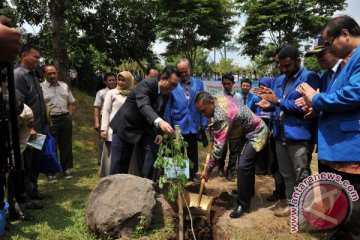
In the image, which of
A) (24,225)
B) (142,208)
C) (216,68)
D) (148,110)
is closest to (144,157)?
(148,110)

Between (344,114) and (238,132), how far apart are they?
5.92ft

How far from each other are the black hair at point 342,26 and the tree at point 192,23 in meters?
13.9

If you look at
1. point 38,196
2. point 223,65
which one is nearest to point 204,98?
point 38,196

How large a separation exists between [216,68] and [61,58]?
3714 centimetres

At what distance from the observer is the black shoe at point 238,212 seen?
4.23 meters

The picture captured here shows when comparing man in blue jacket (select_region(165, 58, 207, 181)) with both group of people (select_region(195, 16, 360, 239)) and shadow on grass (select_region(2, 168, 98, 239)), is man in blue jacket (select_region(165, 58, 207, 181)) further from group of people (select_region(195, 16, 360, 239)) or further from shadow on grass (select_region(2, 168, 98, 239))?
shadow on grass (select_region(2, 168, 98, 239))

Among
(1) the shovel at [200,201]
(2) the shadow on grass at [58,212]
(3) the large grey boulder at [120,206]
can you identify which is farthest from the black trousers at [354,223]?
(2) the shadow on grass at [58,212]

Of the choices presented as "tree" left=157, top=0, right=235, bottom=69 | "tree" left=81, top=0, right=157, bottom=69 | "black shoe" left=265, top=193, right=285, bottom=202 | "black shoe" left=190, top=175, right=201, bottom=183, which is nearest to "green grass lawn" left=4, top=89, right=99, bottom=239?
"black shoe" left=190, top=175, right=201, bottom=183

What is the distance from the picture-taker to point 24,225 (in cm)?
379

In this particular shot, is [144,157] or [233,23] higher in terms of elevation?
[233,23]

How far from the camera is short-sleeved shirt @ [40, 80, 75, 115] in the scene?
578 cm

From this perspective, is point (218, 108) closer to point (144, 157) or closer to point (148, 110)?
point (148, 110)

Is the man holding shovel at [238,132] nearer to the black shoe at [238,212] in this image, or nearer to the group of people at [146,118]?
the black shoe at [238,212]

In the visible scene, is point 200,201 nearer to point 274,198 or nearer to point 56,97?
point 274,198
